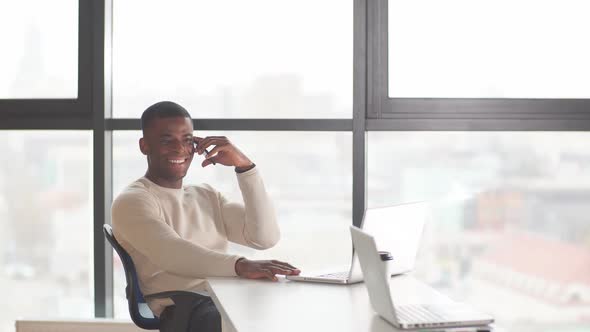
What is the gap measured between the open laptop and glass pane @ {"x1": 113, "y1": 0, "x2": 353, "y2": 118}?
1.35 meters

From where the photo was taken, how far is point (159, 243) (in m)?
2.82

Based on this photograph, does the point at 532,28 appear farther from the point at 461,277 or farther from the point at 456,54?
the point at 461,277

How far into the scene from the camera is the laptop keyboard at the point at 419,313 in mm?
1929

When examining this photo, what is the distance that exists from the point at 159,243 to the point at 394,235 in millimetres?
824

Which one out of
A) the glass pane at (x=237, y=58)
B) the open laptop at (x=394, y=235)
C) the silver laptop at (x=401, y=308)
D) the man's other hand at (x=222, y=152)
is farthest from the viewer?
the glass pane at (x=237, y=58)

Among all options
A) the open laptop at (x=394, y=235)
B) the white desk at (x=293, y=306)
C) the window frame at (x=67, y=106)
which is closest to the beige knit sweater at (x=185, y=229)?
the white desk at (x=293, y=306)

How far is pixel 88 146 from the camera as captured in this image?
404 centimetres

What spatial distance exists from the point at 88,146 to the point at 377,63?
1.45 metres

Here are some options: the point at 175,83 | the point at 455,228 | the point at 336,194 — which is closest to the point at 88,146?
the point at 175,83

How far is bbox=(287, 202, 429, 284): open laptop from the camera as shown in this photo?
2.42m

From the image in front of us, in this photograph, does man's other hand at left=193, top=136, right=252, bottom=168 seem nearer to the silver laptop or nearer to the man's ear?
the man's ear

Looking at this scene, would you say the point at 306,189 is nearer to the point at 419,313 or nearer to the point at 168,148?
the point at 168,148

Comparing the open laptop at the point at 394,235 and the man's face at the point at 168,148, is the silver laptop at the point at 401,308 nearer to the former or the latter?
the open laptop at the point at 394,235

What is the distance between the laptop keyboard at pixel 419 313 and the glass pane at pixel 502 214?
1875 mm
